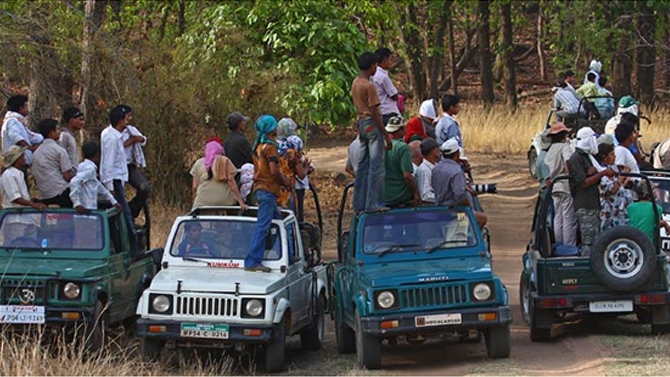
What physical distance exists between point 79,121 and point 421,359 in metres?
4.83

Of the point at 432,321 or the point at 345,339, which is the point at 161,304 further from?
the point at 432,321

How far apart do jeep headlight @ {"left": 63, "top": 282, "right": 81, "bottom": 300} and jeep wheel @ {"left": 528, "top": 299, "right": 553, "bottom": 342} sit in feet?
14.4

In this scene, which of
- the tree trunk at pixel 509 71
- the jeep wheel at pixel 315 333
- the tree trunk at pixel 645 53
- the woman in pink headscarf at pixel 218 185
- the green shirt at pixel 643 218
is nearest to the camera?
the green shirt at pixel 643 218

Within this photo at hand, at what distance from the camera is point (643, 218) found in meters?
11.9

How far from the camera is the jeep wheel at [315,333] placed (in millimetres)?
12336

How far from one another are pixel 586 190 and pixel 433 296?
7.97 ft

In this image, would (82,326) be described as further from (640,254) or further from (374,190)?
(640,254)

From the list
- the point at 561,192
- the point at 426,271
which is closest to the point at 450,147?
the point at 561,192

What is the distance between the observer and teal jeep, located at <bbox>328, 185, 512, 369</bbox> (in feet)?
34.4

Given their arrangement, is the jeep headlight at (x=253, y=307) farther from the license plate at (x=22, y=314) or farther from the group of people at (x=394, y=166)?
the license plate at (x=22, y=314)

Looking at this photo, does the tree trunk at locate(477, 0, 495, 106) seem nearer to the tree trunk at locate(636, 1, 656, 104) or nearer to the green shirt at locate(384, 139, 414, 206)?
the tree trunk at locate(636, 1, 656, 104)

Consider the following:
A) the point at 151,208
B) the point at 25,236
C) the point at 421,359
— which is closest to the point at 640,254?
the point at 421,359

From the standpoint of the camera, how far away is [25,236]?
39.4 ft

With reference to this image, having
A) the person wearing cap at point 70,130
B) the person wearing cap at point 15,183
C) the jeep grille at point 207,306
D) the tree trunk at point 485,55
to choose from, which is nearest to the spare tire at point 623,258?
the jeep grille at point 207,306
